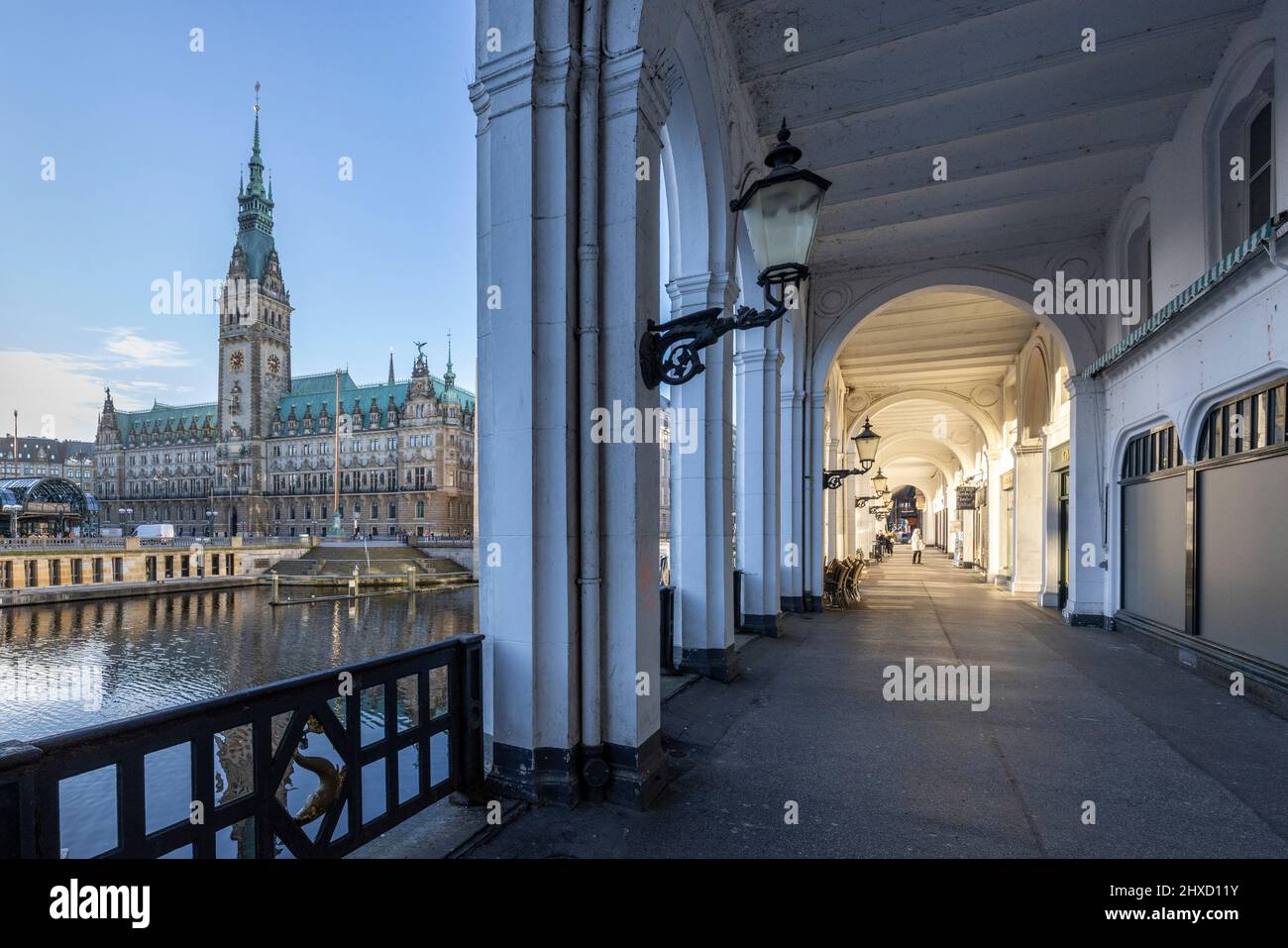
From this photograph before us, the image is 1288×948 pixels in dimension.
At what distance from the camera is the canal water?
1105 centimetres

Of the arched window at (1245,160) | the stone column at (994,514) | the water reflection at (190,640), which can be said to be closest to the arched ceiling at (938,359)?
the stone column at (994,514)

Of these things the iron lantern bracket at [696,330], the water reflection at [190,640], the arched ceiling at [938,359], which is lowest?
the water reflection at [190,640]

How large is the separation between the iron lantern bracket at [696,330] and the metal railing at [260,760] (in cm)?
200

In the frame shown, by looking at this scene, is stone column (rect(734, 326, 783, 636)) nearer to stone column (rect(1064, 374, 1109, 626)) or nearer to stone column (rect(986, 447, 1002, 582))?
stone column (rect(1064, 374, 1109, 626))

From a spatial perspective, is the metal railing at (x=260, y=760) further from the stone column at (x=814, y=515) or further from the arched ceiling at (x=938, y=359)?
the arched ceiling at (x=938, y=359)

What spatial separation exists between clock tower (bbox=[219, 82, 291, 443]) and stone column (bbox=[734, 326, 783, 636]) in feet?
302

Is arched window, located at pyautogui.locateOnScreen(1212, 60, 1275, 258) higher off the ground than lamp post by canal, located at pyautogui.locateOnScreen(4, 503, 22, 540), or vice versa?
arched window, located at pyautogui.locateOnScreen(1212, 60, 1275, 258)

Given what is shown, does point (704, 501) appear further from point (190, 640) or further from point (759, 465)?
point (190, 640)

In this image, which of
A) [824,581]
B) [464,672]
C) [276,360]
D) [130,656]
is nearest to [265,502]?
[276,360]

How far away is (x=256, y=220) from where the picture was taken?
91.3m

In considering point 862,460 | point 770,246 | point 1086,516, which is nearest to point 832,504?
point 862,460

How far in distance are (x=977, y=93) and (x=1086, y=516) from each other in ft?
24.4

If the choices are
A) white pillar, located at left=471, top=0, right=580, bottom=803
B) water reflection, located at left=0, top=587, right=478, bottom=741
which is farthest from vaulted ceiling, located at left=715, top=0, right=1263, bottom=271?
water reflection, located at left=0, top=587, right=478, bottom=741

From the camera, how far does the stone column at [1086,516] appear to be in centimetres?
1098
